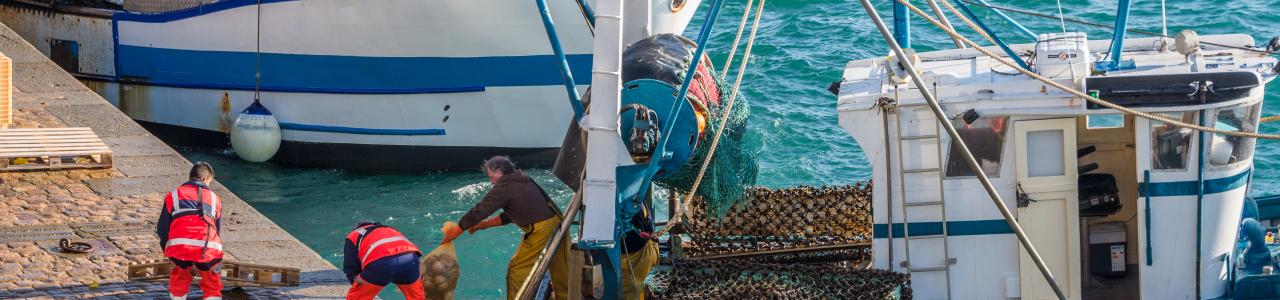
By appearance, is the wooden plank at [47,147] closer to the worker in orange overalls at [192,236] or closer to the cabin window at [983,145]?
the worker in orange overalls at [192,236]

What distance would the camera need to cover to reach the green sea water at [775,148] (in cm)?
1318

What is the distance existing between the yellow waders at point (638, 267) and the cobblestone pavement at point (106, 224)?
5.76 feet

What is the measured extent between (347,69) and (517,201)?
6.54 m

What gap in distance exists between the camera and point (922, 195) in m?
8.52

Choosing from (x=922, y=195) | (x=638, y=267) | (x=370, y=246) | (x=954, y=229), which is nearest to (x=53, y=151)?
(x=370, y=246)

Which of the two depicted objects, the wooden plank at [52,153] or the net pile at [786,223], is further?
the wooden plank at [52,153]

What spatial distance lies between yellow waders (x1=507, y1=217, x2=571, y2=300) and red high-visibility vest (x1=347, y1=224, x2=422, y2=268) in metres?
1.14

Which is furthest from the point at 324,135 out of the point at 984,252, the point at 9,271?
the point at 984,252

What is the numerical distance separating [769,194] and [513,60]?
18.1ft

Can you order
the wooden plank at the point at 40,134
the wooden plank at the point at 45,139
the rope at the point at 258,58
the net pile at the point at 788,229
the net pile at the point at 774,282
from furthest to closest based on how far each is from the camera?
the rope at the point at 258,58 < the wooden plank at the point at 40,134 < the wooden plank at the point at 45,139 < the net pile at the point at 788,229 < the net pile at the point at 774,282

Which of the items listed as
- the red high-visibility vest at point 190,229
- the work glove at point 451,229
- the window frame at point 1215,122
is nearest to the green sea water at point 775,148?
the work glove at point 451,229

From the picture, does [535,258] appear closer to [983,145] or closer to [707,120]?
[707,120]

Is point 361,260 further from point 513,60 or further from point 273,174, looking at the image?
point 273,174

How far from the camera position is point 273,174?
15.4 meters
